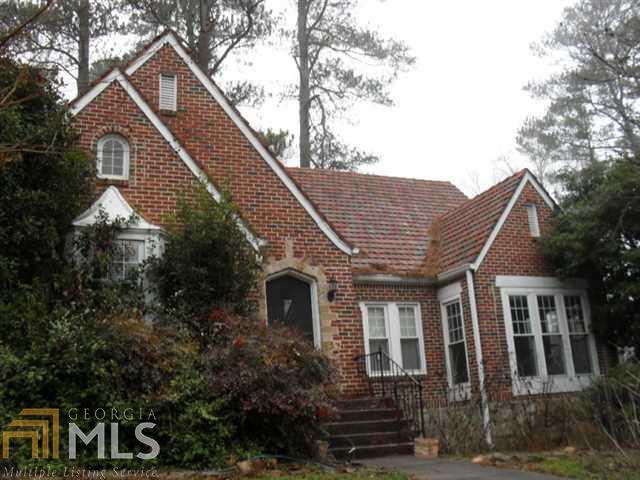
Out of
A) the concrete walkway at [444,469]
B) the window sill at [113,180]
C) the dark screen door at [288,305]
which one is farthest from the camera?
the dark screen door at [288,305]

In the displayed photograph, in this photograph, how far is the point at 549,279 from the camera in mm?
16625

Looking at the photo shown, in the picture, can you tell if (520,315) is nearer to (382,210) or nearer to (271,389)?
(382,210)

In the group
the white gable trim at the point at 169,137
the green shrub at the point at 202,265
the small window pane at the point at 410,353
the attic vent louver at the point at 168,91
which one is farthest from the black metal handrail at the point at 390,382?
the attic vent louver at the point at 168,91

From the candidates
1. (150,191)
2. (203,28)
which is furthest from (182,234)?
(203,28)

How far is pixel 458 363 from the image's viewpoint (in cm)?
1600

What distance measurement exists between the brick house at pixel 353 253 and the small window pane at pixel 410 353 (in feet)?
0.11

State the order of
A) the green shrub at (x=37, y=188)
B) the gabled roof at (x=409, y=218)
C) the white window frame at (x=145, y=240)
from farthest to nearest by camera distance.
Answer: the gabled roof at (x=409, y=218) → the white window frame at (x=145, y=240) → the green shrub at (x=37, y=188)

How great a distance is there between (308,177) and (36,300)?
33.1ft

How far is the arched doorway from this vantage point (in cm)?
1405

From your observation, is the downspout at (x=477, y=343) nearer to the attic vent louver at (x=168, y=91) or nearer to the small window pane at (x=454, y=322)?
the small window pane at (x=454, y=322)

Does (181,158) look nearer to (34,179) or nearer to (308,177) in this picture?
(34,179)

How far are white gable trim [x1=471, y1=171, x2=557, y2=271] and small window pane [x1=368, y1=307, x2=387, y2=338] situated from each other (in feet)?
8.02

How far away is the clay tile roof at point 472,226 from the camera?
16.3 m

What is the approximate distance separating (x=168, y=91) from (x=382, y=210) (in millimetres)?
7173
